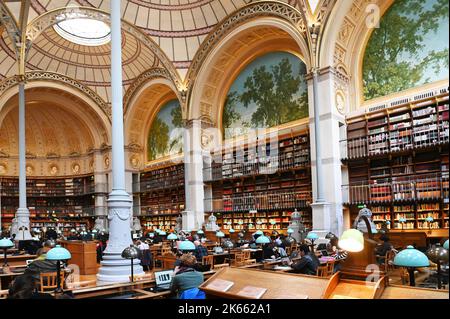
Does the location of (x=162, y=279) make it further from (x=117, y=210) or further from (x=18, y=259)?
(x=18, y=259)

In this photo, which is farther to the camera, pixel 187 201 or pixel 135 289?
pixel 187 201

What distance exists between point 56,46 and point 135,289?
20080 millimetres

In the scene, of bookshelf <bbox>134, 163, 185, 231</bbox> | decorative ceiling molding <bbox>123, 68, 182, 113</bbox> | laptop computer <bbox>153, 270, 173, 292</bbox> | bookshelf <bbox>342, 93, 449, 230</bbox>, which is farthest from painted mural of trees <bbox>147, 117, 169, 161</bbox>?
laptop computer <bbox>153, 270, 173, 292</bbox>

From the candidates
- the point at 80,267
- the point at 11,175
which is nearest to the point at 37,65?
the point at 11,175

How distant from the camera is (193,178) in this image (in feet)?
63.3

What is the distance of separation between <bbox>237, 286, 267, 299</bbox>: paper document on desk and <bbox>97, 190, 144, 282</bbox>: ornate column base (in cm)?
393

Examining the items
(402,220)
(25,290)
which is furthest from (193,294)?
(402,220)

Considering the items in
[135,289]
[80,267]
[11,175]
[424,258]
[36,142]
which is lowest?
[80,267]

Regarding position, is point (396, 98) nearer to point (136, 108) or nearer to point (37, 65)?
point (136, 108)

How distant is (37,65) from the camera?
867 inches

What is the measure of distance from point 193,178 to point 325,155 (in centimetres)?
770

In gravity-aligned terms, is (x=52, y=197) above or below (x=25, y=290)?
above

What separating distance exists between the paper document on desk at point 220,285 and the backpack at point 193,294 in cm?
18

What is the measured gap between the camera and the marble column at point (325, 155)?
1323 cm
